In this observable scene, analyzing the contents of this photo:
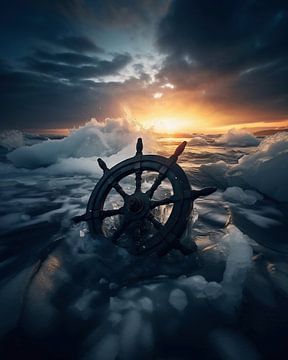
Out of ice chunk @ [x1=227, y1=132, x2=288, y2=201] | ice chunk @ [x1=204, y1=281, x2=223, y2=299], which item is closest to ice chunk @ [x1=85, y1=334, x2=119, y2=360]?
ice chunk @ [x1=204, y1=281, x2=223, y2=299]

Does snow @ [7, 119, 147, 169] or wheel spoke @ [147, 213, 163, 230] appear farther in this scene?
snow @ [7, 119, 147, 169]

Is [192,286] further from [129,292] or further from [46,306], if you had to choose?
[46,306]

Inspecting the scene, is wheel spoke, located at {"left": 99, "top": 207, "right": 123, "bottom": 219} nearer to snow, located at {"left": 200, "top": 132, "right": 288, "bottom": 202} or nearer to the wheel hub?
the wheel hub

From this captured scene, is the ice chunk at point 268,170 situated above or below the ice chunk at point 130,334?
above

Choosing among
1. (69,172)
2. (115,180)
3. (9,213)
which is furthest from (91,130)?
(115,180)

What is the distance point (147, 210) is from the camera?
3277 mm

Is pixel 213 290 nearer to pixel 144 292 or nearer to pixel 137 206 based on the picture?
pixel 144 292

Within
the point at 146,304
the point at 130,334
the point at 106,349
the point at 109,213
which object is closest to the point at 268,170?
the point at 109,213

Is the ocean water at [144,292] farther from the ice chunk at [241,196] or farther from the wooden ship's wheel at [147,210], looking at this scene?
the ice chunk at [241,196]

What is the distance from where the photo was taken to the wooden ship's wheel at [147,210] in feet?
9.76

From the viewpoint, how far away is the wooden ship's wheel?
2.97 m

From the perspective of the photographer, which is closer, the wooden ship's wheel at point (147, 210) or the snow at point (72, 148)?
the wooden ship's wheel at point (147, 210)

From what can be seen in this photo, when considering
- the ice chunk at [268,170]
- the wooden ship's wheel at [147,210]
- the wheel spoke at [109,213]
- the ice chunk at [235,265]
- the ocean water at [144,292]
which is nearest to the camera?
the ocean water at [144,292]

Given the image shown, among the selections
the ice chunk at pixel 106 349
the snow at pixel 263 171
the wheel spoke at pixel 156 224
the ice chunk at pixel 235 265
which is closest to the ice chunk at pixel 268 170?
the snow at pixel 263 171
